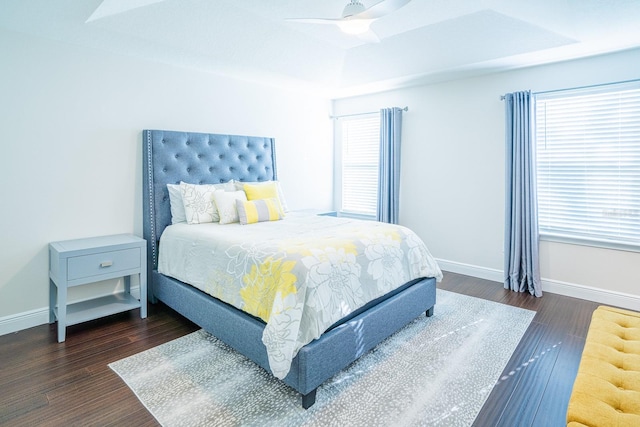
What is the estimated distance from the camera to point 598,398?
1262mm

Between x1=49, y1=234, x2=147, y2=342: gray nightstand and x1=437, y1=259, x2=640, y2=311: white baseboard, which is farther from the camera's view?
x1=437, y1=259, x2=640, y2=311: white baseboard

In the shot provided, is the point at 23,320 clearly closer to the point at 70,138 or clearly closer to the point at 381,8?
the point at 70,138

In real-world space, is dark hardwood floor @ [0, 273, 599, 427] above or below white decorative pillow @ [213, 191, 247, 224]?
below

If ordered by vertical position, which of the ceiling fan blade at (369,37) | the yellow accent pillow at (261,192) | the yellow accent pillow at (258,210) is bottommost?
the yellow accent pillow at (258,210)

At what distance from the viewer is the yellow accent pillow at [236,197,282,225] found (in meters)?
3.18

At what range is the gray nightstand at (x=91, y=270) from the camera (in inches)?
99.0

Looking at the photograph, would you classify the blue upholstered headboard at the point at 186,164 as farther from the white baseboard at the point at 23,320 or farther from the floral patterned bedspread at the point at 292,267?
the white baseboard at the point at 23,320

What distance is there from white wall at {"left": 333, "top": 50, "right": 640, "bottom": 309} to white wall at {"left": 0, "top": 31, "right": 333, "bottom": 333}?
2.62 m

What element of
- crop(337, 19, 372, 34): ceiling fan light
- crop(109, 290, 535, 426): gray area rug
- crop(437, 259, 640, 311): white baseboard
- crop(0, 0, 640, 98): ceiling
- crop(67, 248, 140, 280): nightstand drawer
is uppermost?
crop(0, 0, 640, 98): ceiling

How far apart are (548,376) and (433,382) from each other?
747mm

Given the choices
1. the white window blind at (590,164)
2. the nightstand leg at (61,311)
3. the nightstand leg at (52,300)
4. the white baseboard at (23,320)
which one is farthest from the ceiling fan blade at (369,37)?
the white baseboard at (23,320)

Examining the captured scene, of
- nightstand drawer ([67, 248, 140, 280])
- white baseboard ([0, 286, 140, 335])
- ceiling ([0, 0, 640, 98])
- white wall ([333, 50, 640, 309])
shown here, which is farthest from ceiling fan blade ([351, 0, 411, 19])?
white baseboard ([0, 286, 140, 335])

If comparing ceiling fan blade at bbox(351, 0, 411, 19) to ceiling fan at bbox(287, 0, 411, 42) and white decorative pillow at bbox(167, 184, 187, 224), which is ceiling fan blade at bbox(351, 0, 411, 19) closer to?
ceiling fan at bbox(287, 0, 411, 42)

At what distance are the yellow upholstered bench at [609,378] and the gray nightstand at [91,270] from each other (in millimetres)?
2937
